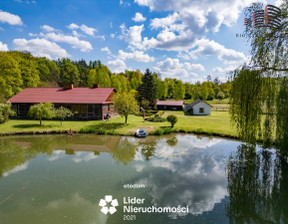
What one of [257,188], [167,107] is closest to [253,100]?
[257,188]

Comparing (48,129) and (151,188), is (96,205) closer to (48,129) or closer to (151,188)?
(151,188)

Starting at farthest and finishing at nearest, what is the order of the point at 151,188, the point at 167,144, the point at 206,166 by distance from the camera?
the point at 167,144, the point at 206,166, the point at 151,188

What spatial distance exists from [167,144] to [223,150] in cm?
498

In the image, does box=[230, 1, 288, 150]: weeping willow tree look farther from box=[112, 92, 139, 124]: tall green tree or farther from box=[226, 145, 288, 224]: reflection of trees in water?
box=[112, 92, 139, 124]: tall green tree

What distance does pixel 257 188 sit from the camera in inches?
342

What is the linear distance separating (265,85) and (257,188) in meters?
6.18

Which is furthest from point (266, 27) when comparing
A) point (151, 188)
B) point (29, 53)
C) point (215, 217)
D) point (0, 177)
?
point (29, 53)

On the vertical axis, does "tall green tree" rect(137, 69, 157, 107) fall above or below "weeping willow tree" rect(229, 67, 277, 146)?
above

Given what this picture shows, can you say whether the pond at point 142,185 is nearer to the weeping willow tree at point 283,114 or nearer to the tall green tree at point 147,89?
the weeping willow tree at point 283,114

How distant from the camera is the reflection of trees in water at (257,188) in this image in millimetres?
6691

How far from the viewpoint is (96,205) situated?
7094 mm

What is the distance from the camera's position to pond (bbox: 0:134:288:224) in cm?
659

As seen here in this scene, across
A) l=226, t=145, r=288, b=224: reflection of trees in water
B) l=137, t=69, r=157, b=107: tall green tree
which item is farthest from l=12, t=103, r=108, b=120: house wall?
l=226, t=145, r=288, b=224: reflection of trees in water

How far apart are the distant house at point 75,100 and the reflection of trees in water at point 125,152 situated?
11128mm
